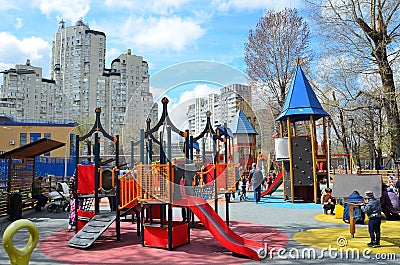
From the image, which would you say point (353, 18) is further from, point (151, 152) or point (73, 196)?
point (73, 196)

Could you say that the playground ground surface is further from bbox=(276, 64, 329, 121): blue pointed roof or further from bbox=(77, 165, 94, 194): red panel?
bbox=(276, 64, 329, 121): blue pointed roof

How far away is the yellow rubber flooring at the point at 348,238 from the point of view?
7648 mm

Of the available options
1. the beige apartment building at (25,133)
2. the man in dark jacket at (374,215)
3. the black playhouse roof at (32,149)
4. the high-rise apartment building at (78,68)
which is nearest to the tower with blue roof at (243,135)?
the man in dark jacket at (374,215)

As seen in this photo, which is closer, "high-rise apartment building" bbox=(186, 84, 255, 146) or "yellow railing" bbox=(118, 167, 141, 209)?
"high-rise apartment building" bbox=(186, 84, 255, 146)

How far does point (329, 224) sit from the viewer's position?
10.9 metres

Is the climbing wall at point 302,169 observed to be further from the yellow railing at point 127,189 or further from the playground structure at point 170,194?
the yellow railing at point 127,189

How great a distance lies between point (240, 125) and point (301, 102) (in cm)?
1075

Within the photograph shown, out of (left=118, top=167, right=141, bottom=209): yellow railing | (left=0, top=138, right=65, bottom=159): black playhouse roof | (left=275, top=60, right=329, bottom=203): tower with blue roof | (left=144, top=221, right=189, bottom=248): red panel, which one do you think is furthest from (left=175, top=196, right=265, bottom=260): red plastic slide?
(left=275, top=60, right=329, bottom=203): tower with blue roof

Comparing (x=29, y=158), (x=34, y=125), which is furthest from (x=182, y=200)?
(x=34, y=125)

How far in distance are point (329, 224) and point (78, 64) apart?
8993 cm

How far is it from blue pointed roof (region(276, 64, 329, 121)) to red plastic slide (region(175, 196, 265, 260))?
10109 mm

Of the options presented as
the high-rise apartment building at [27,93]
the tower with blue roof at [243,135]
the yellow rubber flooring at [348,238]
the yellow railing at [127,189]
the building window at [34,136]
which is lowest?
the yellow rubber flooring at [348,238]

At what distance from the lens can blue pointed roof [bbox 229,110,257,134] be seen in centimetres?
632

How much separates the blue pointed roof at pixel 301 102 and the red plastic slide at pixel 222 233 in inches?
398
